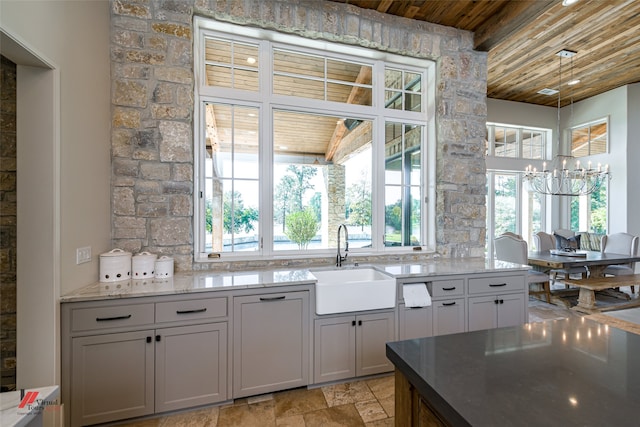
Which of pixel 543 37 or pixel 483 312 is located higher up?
pixel 543 37

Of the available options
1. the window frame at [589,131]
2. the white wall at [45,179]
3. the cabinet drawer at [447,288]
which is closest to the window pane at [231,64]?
the white wall at [45,179]

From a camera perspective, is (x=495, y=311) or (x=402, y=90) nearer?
(x=495, y=311)

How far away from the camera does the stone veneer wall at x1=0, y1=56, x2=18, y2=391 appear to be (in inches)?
65.5

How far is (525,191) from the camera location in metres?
6.02

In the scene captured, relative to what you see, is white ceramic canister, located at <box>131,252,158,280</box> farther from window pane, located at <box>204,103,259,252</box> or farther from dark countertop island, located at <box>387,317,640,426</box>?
dark countertop island, located at <box>387,317,640,426</box>

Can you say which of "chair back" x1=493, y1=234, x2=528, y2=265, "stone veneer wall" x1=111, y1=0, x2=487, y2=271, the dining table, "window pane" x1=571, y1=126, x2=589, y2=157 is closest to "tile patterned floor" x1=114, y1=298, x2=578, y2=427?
"stone veneer wall" x1=111, y1=0, x2=487, y2=271

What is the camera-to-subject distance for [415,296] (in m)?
2.35

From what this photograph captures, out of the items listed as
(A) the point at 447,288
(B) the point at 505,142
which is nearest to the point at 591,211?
(B) the point at 505,142

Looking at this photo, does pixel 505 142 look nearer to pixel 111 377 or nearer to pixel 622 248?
pixel 622 248

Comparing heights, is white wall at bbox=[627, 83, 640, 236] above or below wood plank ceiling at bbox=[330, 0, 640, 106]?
below

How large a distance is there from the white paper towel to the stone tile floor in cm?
65

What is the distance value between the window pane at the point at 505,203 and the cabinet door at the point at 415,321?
4339 mm

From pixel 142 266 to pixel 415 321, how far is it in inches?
88.7

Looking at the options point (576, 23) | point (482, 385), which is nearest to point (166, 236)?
point (482, 385)
